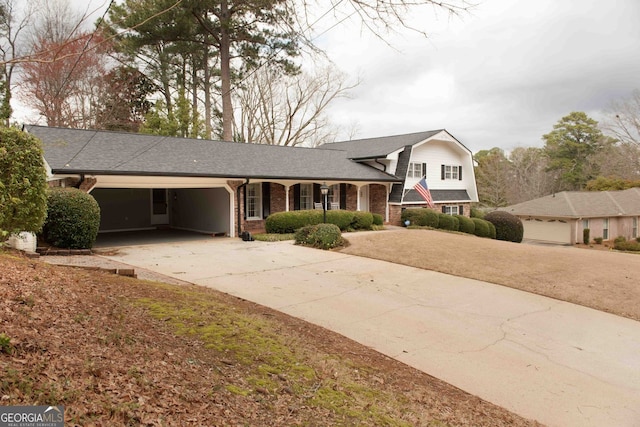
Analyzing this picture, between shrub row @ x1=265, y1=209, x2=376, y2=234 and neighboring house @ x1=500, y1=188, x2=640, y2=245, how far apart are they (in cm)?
1625

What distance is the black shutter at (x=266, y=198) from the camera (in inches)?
760

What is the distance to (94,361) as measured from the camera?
3117mm

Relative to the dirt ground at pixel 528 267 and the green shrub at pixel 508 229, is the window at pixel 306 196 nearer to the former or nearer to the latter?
the dirt ground at pixel 528 267

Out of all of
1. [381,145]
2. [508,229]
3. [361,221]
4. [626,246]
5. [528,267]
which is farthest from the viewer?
[626,246]

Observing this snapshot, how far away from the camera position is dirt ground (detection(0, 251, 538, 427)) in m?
2.70

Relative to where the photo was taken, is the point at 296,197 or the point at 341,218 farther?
the point at 296,197

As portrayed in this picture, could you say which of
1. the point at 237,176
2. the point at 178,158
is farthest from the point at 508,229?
the point at 178,158

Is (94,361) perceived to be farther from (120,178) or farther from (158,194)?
(158,194)

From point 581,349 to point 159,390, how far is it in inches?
229

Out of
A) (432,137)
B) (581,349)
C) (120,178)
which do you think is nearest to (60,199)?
(120,178)

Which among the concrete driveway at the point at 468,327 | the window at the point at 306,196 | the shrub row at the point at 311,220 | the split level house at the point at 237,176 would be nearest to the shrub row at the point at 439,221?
the split level house at the point at 237,176

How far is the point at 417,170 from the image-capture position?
1001 inches

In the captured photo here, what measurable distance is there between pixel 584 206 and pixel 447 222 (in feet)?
43.7

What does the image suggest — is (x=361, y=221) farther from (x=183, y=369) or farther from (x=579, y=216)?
(x=183, y=369)
